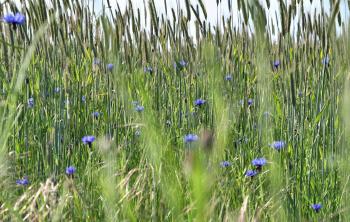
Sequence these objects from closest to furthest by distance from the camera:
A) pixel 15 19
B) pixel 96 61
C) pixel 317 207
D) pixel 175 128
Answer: pixel 317 207
pixel 15 19
pixel 96 61
pixel 175 128

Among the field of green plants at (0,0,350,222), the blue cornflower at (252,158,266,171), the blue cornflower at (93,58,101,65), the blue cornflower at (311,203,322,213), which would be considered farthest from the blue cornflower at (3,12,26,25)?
the blue cornflower at (311,203,322,213)

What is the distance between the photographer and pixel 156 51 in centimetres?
223

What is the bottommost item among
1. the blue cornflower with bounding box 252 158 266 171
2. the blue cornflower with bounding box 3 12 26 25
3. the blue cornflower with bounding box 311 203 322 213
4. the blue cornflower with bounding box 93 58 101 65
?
the blue cornflower with bounding box 311 203 322 213

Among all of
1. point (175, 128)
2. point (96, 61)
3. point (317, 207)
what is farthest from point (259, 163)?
point (96, 61)

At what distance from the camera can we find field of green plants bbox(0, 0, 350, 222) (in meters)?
1.08

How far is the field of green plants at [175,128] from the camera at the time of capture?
1082 mm

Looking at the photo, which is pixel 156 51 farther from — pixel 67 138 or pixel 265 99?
pixel 265 99

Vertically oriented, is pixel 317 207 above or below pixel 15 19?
below

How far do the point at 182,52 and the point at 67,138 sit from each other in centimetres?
72

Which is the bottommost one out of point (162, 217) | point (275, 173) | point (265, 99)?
point (162, 217)

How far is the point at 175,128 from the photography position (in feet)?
6.46

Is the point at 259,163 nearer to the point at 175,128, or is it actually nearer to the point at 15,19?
the point at 175,128

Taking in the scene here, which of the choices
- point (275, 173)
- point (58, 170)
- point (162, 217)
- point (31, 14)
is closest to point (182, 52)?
point (31, 14)

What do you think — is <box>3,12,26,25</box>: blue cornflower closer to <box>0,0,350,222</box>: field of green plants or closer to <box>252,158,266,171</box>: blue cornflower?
<box>0,0,350,222</box>: field of green plants
